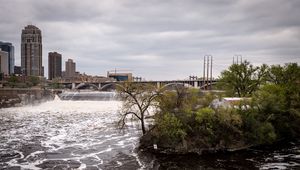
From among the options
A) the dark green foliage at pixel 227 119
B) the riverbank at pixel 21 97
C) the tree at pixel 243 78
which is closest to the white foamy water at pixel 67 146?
the dark green foliage at pixel 227 119

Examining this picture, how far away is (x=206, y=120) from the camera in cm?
3953

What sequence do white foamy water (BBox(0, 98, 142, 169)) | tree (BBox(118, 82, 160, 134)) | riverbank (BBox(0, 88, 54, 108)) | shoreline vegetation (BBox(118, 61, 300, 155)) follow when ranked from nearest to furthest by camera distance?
1. white foamy water (BBox(0, 98, 142, 169))
2. shoreline vegetation (BBox(118, 61, 300, 155))
3. tree (BBox(118, 82, 160, 134))
4. riverbank (BBox(0, 88, 54, 108))

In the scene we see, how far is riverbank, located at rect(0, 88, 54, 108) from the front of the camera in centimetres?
11050

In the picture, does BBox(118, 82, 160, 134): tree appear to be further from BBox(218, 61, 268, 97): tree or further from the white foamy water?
BBox(218, 61, 268, 97): tree

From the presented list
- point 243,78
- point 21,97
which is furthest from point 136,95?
point 21,97

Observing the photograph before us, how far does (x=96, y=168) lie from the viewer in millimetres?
30484

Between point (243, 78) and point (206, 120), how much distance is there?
30554 millimetres

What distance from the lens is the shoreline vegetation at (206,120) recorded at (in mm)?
37656

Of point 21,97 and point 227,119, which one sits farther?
point 21,97

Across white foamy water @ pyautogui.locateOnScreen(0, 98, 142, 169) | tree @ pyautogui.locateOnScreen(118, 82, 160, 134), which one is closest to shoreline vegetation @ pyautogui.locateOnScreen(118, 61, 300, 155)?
tree @ pyautogui.locateOnScreen(118, 82, 160, 134)

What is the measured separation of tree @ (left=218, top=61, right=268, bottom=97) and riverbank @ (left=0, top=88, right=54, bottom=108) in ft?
241

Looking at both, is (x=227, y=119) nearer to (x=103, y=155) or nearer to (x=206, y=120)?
(x=206, y=120)

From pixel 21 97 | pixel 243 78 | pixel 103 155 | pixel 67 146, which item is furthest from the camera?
pixel 21 97

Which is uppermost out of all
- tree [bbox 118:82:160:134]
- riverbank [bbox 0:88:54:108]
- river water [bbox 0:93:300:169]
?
tree [bbox 118:82:160:134]
